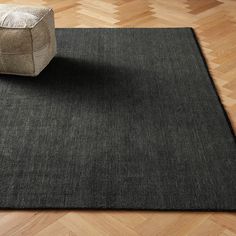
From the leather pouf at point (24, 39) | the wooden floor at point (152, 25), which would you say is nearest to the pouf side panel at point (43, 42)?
the leather pouf at point (24, 39)

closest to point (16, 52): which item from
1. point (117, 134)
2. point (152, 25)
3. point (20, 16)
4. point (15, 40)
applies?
point (15, 40)

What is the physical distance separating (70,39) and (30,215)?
1490 millimetres

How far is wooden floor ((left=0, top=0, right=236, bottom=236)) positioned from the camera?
156 centimetres

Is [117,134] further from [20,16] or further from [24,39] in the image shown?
[20,16]

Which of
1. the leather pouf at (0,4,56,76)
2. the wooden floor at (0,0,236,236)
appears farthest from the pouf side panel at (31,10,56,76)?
the wooden floor at (0,0,236,236)

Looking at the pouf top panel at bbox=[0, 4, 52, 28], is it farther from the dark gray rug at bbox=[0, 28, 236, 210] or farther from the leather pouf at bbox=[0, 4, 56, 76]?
the dark gray rug at bbox=[0, 28, 236, 210]

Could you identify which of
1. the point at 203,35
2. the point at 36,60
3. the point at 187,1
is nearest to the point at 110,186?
the point at 36,60

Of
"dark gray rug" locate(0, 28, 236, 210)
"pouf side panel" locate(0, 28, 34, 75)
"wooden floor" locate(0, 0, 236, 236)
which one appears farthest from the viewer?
"pouf side panel" locate(0, 28, 34, 75)

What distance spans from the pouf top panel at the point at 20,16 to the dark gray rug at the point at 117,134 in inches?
11.0

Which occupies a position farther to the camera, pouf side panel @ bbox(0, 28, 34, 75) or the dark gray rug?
pouf side panel @ bbox(0, 28, 34, 75)

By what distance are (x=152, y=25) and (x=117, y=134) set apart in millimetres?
1315

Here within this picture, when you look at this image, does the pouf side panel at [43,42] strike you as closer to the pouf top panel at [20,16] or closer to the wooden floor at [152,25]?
the pouf top panel at [20,16]

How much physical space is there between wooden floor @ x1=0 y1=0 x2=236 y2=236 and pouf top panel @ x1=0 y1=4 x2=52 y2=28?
2.01 feet

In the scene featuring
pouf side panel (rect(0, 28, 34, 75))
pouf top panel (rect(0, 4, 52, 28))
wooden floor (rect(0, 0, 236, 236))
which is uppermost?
pouf top panel (rect(0, 4, 52, 28))
